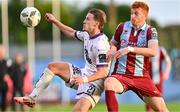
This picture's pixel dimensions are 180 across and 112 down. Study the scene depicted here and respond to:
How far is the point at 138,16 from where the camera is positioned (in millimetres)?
11867

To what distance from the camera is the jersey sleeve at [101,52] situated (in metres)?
11.8

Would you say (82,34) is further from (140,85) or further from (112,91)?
(112,91)

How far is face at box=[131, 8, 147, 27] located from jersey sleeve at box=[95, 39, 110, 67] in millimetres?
609

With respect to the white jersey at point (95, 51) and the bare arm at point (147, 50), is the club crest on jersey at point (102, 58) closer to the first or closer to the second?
the white jersey at point (95, 51)

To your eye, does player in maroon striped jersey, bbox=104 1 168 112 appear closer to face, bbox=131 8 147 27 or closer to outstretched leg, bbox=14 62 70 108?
face, bbox=131 8 147 27

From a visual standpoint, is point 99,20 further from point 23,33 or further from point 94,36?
point 23,33

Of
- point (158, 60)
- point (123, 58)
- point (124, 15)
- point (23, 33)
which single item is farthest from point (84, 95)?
point (23, 33)

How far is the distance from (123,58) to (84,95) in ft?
3.07

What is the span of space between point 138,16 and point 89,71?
4.18 feet

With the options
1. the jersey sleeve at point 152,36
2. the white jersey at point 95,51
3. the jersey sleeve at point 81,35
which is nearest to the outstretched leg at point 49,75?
the white jersey at point 95,51

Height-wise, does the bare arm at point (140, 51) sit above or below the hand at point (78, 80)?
above

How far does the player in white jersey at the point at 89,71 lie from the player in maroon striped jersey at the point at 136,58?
0.75ft

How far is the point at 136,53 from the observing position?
450 inches

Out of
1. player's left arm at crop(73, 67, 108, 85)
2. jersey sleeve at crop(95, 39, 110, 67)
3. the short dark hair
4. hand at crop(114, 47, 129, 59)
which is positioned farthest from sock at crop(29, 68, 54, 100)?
hand at crop(114, 47, 129, 59)
